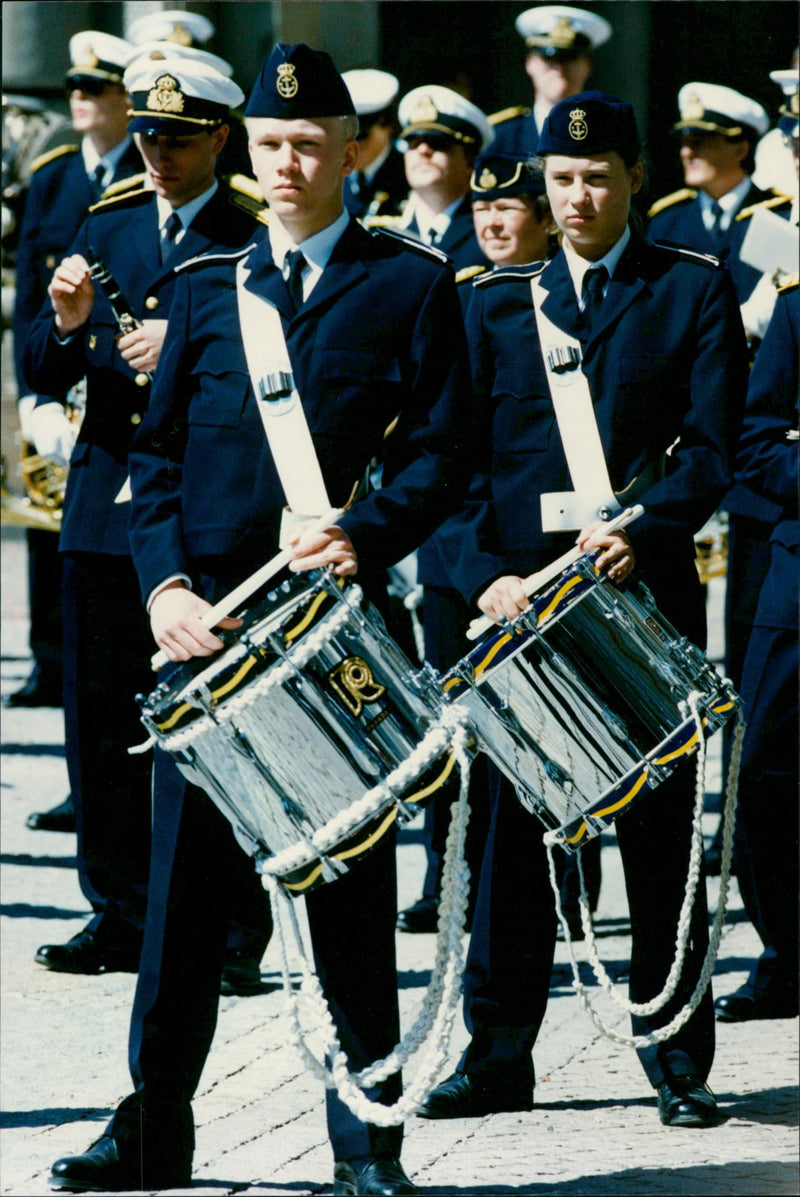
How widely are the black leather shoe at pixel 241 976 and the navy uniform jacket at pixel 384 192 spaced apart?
9.52 ft

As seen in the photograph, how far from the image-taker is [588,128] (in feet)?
13.9

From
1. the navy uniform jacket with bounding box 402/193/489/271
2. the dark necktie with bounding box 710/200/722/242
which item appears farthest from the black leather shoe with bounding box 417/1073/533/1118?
the dark necktie with bounding box 710/200/722/242

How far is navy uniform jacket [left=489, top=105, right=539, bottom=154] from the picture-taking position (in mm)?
6922

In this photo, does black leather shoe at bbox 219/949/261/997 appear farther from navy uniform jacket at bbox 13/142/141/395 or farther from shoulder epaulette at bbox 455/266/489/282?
navy uniform jacket at bbox 13/142/141/395

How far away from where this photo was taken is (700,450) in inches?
169

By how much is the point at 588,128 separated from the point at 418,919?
2.53m

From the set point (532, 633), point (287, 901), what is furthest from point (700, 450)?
point (287, 901)

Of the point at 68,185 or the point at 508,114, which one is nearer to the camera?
the point at 68,185

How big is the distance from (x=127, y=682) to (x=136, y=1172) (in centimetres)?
184

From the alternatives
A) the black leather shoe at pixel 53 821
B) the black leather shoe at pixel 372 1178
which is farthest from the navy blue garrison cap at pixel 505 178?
the black leather shoe at pixel 372 1178

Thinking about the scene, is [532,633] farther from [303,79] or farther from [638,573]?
[303,79]

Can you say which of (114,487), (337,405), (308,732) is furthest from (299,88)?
(114,487)

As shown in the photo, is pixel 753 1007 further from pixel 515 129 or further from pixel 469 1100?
pixel 515 129

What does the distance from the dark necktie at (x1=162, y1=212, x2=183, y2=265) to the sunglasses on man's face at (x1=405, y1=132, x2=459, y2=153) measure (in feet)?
6.32
